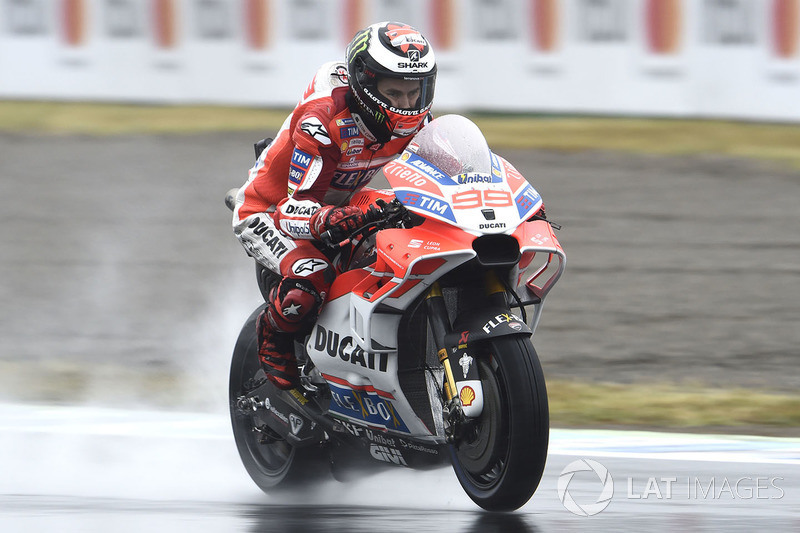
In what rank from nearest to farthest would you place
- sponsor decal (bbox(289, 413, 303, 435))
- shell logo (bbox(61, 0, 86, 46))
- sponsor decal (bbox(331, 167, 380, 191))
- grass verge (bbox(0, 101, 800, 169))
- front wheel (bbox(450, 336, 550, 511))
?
front wheel (bbox(450, 336, 550, 511)), sponsor decal (bbox(331, 167, 380, 191)), sponsor decal (bbox(289, 413, 303, 435)), grass verge (bbox(0, 101, 800, 169)), shell logo (bbox(61, 0, 86, 46))

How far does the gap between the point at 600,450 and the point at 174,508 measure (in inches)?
86.7

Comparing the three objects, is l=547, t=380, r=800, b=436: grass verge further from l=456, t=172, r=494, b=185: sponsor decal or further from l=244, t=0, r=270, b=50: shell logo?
l=244, t=0, r=270, b=50: shell logo

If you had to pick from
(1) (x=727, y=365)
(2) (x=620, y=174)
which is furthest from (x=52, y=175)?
(1) (x=727, y=365)

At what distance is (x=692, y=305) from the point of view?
9.88 meters

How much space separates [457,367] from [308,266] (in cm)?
103

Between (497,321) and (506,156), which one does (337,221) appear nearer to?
(497,321)

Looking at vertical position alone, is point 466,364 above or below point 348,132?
below

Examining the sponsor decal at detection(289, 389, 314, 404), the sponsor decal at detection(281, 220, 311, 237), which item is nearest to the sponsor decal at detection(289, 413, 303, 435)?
the sponsor decal at detection(289, 389, 314, 404)

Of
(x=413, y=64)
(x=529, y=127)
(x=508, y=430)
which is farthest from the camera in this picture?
(x=529, y=127)

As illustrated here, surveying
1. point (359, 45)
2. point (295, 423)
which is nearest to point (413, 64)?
Result: point (359, 45)

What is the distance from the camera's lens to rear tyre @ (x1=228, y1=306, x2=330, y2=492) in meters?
6.12

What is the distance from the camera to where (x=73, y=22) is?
52.6ft

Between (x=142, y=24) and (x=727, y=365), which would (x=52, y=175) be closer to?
(x=142, y=24)

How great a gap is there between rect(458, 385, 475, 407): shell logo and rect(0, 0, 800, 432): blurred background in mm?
2763
